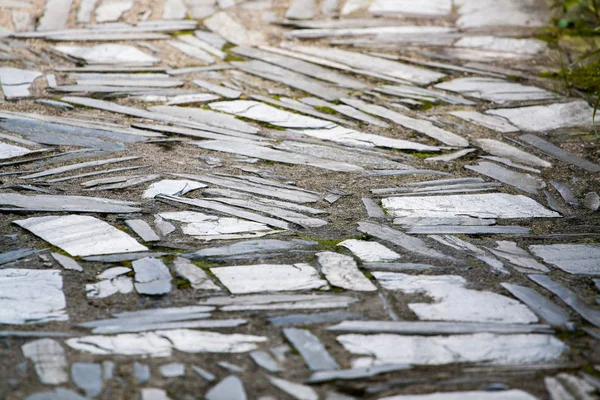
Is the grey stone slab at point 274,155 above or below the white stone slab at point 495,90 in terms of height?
below

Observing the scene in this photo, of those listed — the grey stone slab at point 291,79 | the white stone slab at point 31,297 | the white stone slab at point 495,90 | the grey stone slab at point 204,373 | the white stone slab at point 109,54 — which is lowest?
the grey stone slab at point 204,373

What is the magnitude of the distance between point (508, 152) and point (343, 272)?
6.99 feet

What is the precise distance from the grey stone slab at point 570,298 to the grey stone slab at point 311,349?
1.06 metres

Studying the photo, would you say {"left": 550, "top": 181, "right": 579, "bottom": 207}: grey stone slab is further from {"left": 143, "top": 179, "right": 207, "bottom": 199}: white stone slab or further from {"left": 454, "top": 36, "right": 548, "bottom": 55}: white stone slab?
{"left": 454, "top": 36, "right": 548, "bottom": 55}: white stone slab

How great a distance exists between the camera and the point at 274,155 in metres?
4.54

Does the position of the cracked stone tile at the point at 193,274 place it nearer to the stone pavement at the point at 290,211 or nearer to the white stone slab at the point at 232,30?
the stone pavement at the point at 290,211

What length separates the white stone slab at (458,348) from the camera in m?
2.48

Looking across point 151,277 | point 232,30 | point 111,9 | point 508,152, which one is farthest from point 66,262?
point 111,9

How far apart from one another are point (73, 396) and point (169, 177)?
203cm

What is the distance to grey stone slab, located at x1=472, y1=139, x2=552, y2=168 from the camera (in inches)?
181

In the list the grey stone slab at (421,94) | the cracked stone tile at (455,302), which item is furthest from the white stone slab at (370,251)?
the grey stone slab at (421,94)

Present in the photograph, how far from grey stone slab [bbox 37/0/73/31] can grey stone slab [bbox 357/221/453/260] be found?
14.5ft

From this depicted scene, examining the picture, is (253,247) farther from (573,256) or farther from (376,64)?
(376,64)

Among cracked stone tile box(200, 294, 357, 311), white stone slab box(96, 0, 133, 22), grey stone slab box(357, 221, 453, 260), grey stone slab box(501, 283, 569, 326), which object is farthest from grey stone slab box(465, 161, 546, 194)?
white stone slab box(96, 0, 133, 22)
